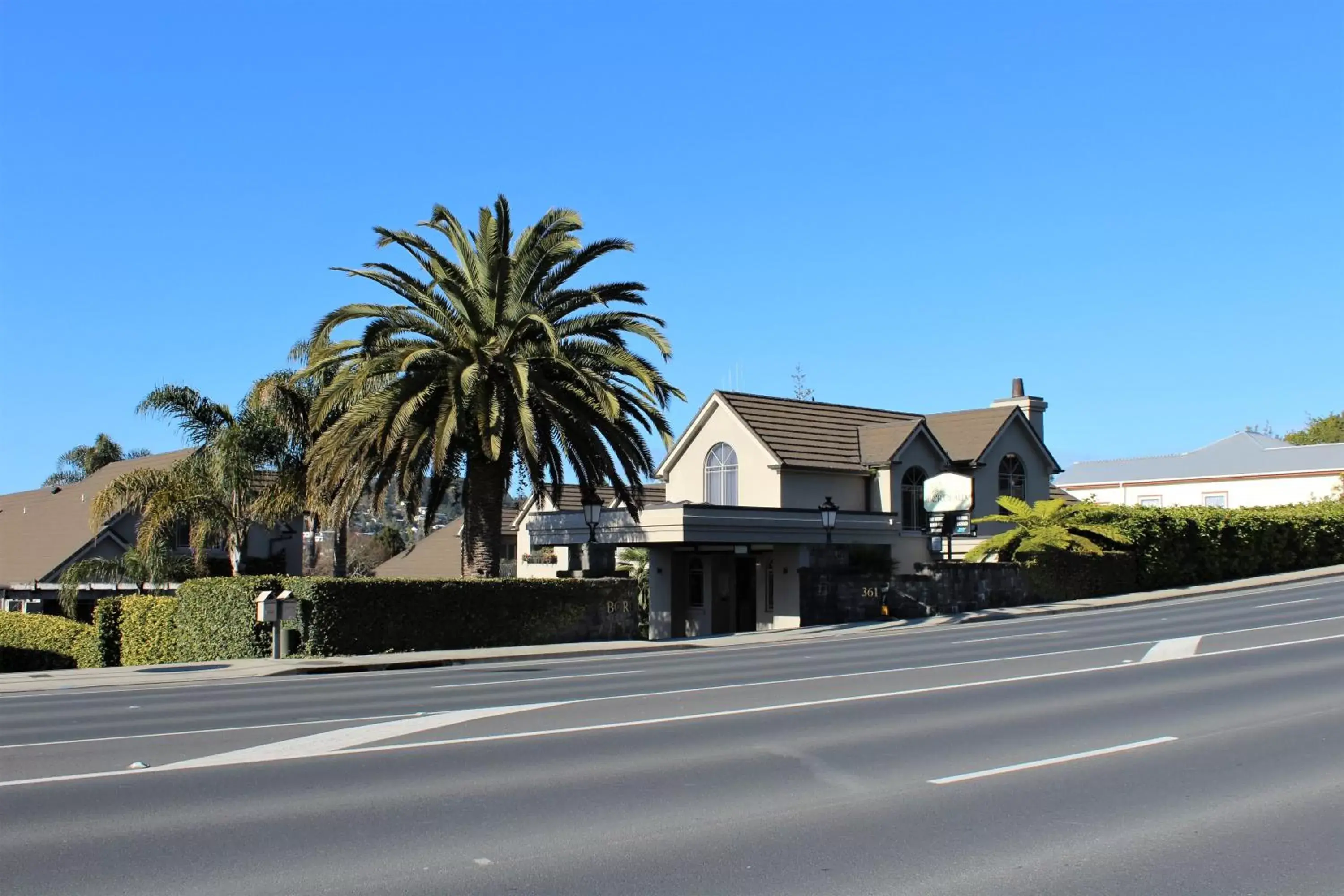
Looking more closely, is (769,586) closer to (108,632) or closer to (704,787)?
(108,632)

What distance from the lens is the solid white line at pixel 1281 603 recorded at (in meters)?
30.1

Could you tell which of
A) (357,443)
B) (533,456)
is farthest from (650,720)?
(357,443)

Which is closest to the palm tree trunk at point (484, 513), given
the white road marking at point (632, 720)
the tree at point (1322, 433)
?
the white road marking at point (632, 720)

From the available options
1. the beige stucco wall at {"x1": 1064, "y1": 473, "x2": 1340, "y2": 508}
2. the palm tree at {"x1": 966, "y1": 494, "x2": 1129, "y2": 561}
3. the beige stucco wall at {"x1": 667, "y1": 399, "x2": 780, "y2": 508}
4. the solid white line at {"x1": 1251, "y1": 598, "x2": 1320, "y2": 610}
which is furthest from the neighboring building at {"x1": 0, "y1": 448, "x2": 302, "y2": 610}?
the beige stucco wall at {"x1": 1064, "y1": 473, "x2": 1340, "y2": 508}

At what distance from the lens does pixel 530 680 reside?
19.2 m

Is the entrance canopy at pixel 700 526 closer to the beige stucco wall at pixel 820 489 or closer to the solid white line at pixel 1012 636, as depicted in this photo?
the beige stucco wall at pixel 820 489

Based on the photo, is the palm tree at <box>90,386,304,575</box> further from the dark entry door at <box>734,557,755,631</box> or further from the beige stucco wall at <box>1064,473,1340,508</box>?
the beige stucco wall at <box>1064,473,1340,508</box>

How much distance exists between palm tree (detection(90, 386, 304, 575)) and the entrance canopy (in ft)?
24.3

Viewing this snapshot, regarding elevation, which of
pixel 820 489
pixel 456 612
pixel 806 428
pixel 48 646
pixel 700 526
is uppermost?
pixel 806 428

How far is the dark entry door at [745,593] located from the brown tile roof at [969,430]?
→ 9703 millimetres

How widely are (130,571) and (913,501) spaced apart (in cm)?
2400

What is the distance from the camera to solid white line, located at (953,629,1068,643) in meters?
24.7

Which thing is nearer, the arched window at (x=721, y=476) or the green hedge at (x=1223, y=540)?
the arched window at (x=721, y=476)

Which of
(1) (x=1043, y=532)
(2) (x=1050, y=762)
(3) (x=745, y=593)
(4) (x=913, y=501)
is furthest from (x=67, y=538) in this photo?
(2) (x=1050, y=762)
